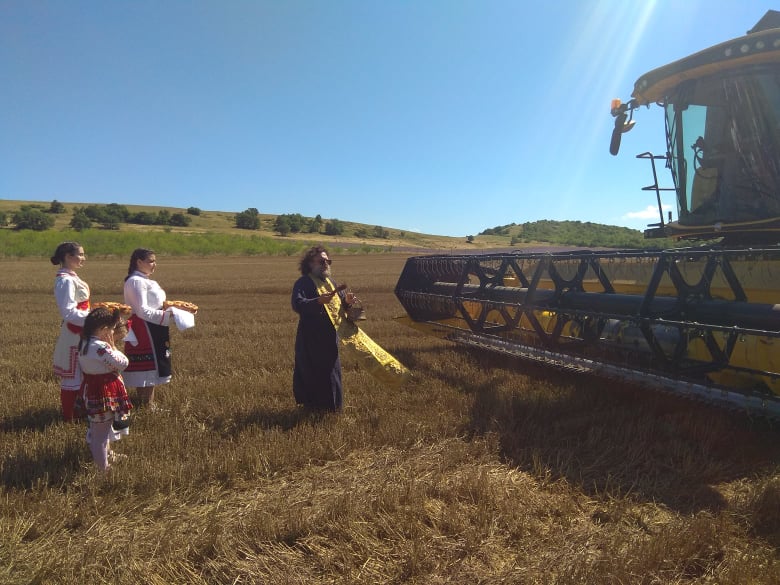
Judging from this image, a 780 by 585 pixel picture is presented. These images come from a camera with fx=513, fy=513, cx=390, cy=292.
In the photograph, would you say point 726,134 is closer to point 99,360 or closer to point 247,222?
point 99,360

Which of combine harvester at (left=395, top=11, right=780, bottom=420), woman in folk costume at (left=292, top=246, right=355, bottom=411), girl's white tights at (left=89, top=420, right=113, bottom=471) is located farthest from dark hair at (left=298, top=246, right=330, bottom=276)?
combine harvester at (left=395, top=11, right=780, bottom=420)

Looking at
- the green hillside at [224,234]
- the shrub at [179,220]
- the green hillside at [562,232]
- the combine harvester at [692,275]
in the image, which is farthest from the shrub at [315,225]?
the combine harvester at [692,275]

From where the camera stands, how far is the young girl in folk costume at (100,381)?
3287mm

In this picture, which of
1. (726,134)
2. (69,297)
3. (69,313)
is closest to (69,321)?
(69,313)

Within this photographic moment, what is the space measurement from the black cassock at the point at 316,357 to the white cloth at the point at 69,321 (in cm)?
165

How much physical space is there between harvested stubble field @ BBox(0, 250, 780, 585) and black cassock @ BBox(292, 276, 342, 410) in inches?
7.7

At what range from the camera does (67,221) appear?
57406 mm

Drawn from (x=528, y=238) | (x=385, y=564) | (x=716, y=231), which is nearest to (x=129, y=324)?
(x=385, y=564)

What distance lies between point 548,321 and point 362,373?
7.45 feet

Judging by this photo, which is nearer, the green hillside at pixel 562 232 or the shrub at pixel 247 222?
the green hillside at pixel 562 232

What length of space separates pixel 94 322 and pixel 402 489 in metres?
2.25

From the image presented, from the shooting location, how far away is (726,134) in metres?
5.05

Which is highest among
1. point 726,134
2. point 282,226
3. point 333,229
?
point 333,229

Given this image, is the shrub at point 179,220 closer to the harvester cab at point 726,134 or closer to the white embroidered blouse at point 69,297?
the white embroidered blouse at point 69,297
